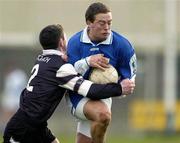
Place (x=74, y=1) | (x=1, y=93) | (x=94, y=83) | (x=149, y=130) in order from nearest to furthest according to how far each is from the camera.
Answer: (x=94, y=83) → (x=149, y=130) → (x=1, y=93) → (x=74, y=1)

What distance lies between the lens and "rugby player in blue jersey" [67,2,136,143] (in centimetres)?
1438

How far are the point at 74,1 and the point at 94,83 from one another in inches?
944

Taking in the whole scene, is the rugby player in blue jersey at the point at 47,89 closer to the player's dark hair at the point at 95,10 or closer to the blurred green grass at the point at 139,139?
the player's dark hair at the point at 95,10

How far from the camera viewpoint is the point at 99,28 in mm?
14461

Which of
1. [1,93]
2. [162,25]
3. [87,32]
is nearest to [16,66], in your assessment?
[1,93]

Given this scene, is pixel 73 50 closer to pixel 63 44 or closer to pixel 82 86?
pixel 63 44

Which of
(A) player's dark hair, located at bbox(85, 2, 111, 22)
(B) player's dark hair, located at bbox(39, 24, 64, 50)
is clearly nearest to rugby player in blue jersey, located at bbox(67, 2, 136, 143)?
(A) player's dark hair, located at bbox(85, 2, 111, 22)

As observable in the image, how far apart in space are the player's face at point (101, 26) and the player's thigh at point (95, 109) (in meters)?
0.87

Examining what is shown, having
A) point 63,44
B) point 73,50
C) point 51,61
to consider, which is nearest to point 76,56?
point 73,50

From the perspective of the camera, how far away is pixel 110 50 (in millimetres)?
14695

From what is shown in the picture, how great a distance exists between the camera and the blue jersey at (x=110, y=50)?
14664 mm

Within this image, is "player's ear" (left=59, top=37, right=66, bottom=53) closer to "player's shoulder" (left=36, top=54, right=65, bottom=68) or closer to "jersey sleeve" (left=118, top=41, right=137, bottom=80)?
"player's shoulder" (left=36, top=54, right=65, bottom=68)

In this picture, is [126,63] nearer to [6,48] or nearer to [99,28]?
[99,28]

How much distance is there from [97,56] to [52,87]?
29.0 inches
